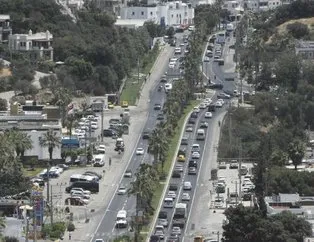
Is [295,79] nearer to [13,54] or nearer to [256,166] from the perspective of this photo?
[13,54]

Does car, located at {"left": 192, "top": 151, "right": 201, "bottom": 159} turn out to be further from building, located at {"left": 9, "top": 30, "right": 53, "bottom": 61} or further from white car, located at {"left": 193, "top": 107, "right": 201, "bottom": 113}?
building, located at {"left": 9, "top": 30, "right": 53, "bottom": 61}

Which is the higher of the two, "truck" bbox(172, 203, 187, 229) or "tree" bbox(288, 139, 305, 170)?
"tree" bbox(288, 139, 305, 170)

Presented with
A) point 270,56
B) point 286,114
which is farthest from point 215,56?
point 286,114

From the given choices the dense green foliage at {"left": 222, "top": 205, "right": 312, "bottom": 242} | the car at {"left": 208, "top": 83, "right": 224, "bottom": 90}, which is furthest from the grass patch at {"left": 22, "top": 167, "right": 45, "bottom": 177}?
the car at {"left": 208, "top": 83, "right": 224, "bottom": 90}

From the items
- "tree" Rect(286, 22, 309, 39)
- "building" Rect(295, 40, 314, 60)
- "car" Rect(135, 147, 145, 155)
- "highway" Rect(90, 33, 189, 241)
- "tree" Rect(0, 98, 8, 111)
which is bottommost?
"highway" Rect(90, 33, 189, 241)

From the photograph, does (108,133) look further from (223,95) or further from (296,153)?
(223,95)

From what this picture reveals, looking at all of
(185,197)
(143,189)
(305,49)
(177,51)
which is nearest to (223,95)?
(305,49)

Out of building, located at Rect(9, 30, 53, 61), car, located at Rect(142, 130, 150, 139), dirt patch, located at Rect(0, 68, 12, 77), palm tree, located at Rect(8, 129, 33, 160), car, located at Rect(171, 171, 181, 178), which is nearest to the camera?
car, located at Rect(171, 171, 181, 178)
